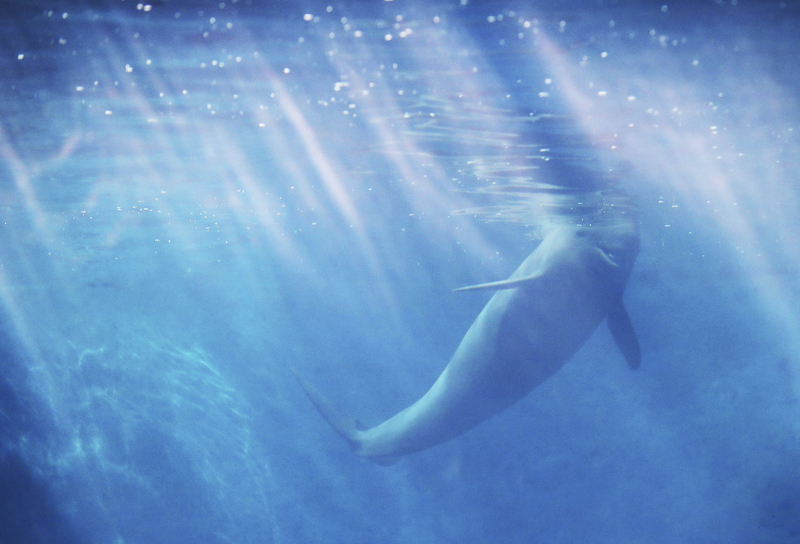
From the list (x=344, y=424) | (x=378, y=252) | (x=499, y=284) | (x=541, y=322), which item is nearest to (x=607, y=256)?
(x=541, y=322)

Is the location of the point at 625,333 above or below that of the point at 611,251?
below

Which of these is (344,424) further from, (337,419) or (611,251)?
(611,251)

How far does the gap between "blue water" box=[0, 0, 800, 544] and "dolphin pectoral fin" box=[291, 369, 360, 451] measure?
20.4ft

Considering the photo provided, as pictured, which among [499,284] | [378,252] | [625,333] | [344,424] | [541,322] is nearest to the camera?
[499,284]

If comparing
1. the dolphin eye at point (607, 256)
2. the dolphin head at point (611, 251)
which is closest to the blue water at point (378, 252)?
the dolphin head at point (611, 251)

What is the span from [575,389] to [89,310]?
38051mm

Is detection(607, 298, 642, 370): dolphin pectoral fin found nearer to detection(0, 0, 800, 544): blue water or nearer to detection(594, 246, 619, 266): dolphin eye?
detection(594, 246, 619, 266): dolphin eye

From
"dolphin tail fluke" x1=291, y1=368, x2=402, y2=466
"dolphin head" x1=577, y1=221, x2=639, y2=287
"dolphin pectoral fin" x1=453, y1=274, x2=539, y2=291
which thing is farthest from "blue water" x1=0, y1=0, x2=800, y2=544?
"dolphin tail fluke" x1=291, y1=368, x2=402, y2=466

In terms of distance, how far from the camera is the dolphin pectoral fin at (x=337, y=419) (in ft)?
43.6

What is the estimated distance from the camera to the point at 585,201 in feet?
50.0

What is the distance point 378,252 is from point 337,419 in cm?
1490

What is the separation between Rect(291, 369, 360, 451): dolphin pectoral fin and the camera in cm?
1329

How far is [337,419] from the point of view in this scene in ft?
44.9

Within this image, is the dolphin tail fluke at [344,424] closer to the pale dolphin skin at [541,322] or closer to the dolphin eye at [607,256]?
the pale dolphin skin at [541,322]
